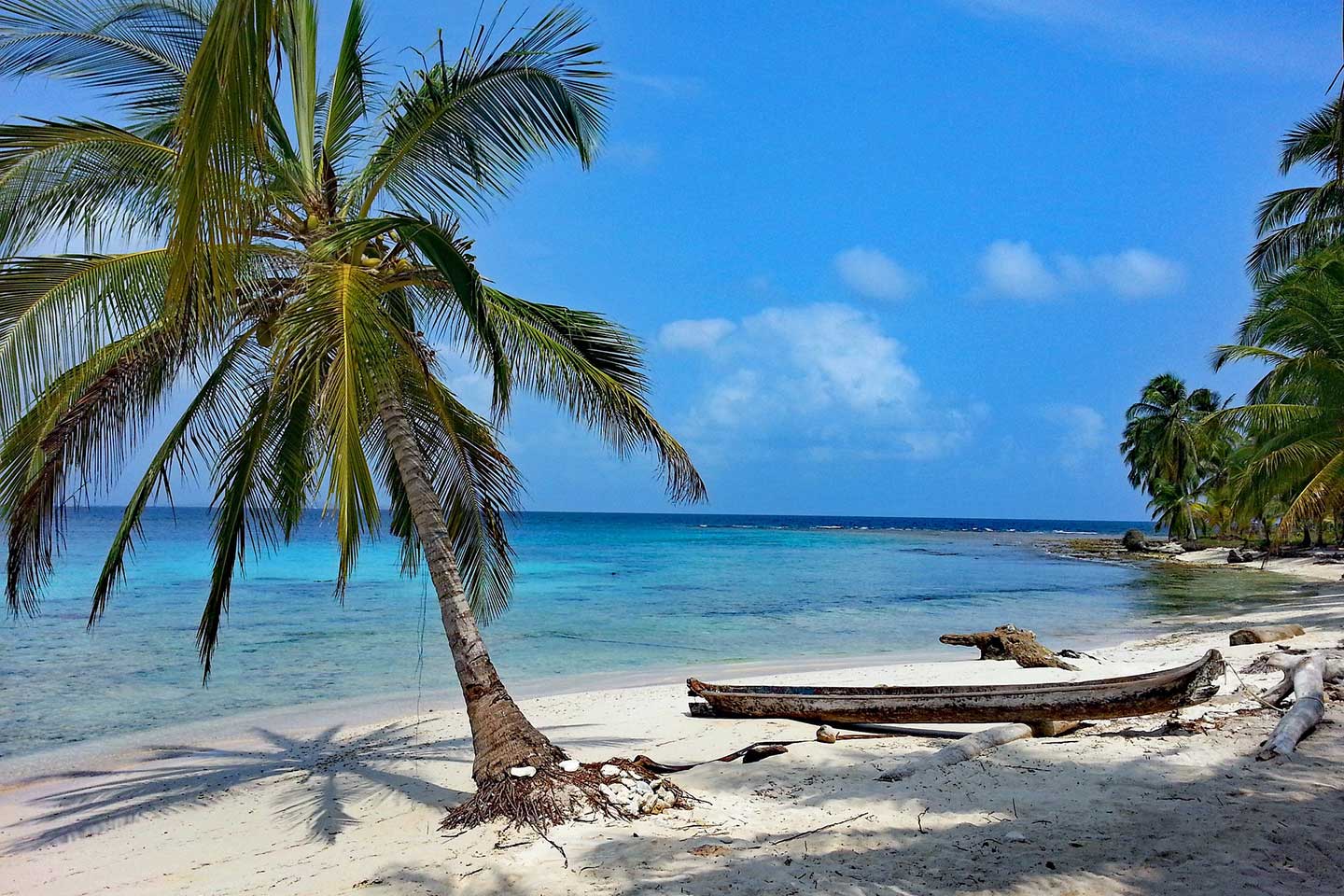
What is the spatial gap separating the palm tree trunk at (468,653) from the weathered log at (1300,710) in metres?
4.35

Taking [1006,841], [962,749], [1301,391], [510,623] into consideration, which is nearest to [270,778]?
[962,749]

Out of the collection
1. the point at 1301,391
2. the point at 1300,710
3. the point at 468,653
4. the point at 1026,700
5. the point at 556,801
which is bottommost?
the point at 556,801

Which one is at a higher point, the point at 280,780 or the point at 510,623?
the point at 280,780

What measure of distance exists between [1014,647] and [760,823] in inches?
287

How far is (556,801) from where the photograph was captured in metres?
4.91

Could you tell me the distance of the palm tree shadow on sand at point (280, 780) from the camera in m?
6.02

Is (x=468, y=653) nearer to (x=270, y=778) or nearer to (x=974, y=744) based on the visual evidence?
(x=270, y=778)

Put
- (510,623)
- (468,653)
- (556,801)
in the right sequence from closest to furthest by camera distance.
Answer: (556,801), (468,653), (510,623)

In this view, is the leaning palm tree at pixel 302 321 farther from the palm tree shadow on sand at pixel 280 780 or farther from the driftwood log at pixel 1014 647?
the driftwood log at pixel 1014 647

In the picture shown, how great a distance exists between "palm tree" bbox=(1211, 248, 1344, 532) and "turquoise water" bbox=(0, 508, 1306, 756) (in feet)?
13.2

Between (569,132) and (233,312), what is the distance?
104 inches

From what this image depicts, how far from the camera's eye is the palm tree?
15.3m

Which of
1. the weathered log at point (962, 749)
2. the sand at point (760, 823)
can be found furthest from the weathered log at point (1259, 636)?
the weathered log at point (962, 749)

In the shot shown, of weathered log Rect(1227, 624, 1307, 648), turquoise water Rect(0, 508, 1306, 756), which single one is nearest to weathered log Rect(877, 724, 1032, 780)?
turquoise water Rect(0, 508, 1306, 756)
